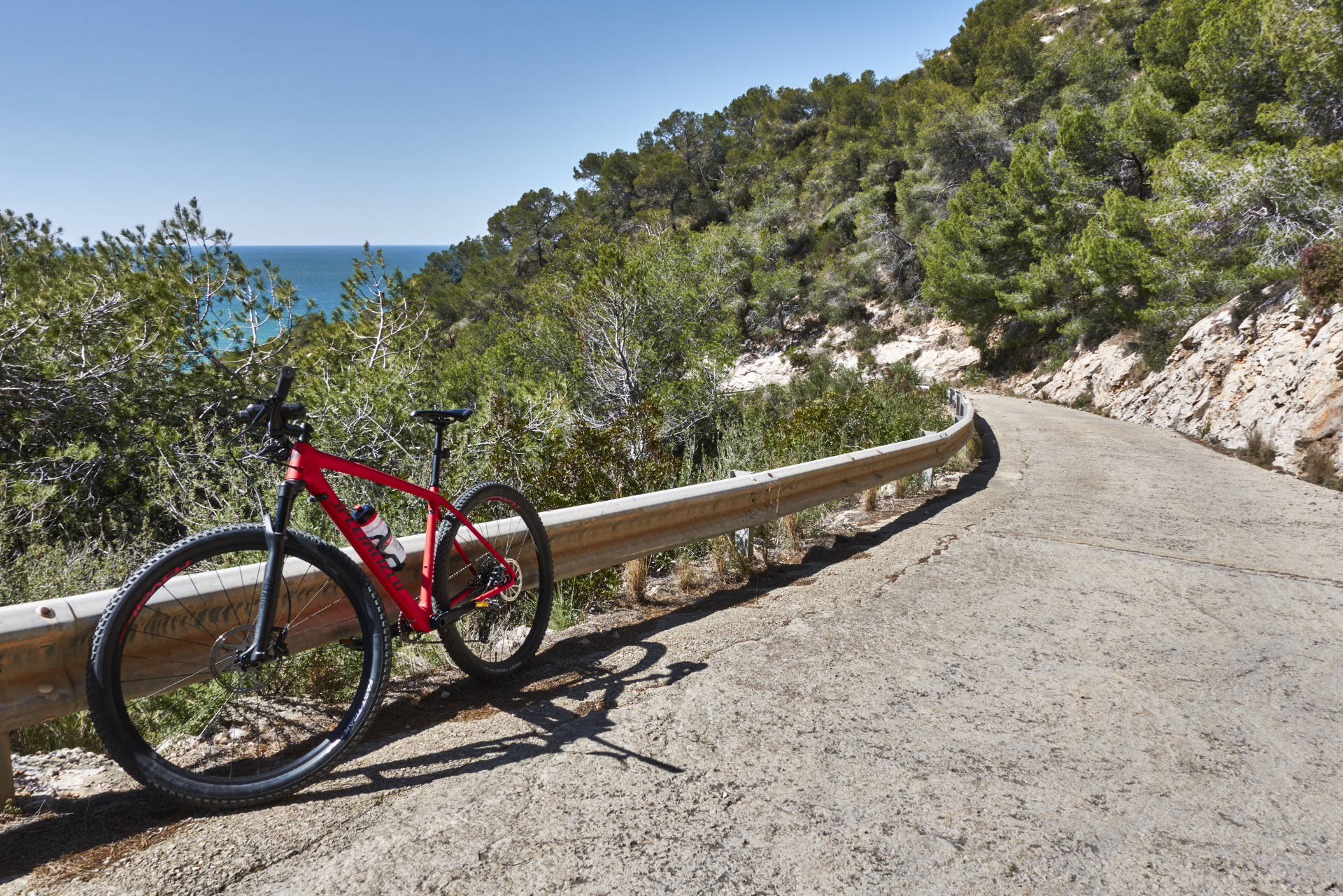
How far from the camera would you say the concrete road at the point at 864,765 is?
76.4 inches

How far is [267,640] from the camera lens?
235 centimetres

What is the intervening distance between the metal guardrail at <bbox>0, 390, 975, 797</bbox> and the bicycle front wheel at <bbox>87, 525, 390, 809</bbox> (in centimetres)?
9

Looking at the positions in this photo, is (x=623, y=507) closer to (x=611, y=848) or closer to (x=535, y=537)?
(x=535, y=537)

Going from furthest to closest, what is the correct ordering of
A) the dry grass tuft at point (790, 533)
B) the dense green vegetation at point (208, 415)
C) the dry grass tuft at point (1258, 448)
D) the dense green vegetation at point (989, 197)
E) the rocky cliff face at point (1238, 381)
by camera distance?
the dense green vegetation at point (989, 197) < the dry grass tuft at point (1258, 448) < the rocky cliff face at point (1238, 381) < the dense green vegetation at point (208, 415) < the dry grass tuft at point (790, 533)

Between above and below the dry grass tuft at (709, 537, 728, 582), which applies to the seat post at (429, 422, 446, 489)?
above

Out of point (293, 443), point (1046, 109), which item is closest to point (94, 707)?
point (293, 443)

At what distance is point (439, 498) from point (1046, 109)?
132ft

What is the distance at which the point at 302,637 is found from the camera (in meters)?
2.67

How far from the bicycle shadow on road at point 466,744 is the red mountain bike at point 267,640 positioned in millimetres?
139

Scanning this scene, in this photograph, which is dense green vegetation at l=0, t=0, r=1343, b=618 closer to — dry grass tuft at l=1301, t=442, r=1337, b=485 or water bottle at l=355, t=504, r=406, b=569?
water bottle at l=355, t=504, r=406, b=569

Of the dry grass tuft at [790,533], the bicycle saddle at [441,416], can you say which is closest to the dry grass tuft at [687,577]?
the dry grass tuft at [790,533]

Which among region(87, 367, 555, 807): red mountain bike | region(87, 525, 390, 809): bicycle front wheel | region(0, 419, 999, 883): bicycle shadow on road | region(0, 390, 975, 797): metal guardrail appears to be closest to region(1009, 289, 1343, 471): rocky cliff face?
region(0, 390, 975, 797): metal guardrail

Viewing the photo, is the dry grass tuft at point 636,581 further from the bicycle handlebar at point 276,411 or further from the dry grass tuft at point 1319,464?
the dry grass tuft at point 1319,464

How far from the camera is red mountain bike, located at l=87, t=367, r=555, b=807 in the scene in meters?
2.14
